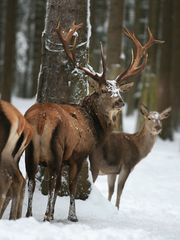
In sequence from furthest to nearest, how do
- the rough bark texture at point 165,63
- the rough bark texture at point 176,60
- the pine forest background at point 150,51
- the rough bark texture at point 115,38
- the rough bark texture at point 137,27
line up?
the rough bark texture at point 137,27
the rough bark texture at point 176,60
the rough bark texture at point 165,63
the pine forest background at point 150,51
the rough bark texture at point 115,38

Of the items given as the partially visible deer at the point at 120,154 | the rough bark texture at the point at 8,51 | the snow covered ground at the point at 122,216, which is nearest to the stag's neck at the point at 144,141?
the partially visible deer at the point at 120,154

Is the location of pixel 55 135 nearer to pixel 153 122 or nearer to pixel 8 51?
pixel 153 122

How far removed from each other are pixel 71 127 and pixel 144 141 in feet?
16.8

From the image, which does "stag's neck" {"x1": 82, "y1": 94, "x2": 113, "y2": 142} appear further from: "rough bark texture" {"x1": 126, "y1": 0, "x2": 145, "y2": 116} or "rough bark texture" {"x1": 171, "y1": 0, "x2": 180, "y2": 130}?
"rough bark texture" {"x1": 126, "y1": 0, "x2": 145, "y2": 116}

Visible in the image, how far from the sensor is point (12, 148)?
6.54 m

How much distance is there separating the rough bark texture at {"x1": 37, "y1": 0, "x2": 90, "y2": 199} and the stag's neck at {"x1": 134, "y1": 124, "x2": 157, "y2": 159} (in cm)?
327

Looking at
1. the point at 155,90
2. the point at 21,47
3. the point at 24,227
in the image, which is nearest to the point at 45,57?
the point at 24,227

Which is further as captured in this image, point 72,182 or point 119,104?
point 119,104

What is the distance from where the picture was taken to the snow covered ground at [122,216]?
616 centimetres

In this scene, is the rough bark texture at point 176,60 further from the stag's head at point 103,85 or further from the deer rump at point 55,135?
the deer rump at point 55,135

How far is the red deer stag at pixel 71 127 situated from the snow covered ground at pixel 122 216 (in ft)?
1.80

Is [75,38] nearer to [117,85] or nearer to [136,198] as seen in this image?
[117,85]

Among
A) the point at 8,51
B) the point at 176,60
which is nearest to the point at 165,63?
the point at 176,60

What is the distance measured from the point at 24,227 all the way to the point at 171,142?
60.9 feet
